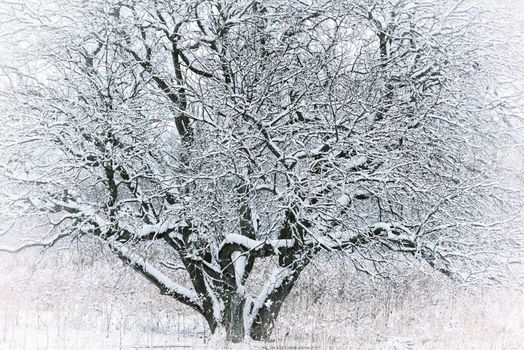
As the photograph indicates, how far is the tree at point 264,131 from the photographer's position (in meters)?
6.68

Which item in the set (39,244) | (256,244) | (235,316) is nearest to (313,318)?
(235,316)

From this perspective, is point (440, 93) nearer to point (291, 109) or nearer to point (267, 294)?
point (291, 109)

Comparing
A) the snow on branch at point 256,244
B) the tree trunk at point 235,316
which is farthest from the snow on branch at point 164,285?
the snow on branch at point 256,244

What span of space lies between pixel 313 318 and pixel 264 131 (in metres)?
2.76

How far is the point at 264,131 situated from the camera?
6.64m

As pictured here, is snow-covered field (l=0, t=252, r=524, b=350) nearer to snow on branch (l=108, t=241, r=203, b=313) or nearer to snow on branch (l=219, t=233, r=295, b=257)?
snow on branch (l=108, t=241, r=203, b=313)

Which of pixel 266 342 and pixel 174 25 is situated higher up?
pixel 174 25

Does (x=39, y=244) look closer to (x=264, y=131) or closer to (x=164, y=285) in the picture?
(x=164, y=285)

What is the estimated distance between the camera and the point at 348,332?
22.5 feet

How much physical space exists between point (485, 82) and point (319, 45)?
2219 millimetres

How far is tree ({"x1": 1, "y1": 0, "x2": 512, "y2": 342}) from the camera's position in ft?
21.9

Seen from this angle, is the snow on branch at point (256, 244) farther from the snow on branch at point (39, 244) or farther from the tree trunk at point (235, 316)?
the snow on branch at point (39, 244)

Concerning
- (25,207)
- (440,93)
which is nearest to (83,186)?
(25,207)

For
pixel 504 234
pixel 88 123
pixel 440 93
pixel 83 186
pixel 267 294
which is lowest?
pixel 267 294
